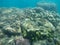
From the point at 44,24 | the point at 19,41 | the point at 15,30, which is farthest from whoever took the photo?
the point at 44,24

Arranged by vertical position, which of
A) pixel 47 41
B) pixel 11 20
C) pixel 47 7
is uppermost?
pixel 47 7

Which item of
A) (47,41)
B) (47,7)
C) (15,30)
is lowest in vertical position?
(47,41)

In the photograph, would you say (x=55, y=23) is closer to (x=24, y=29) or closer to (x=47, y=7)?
(x=24, y=29)

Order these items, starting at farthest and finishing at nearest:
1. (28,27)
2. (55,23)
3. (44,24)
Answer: (55,23) → (44,24) → (28,27)

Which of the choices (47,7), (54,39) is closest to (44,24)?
(54,39)

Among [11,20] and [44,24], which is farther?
[11,20]

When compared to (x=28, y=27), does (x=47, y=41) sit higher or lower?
lower

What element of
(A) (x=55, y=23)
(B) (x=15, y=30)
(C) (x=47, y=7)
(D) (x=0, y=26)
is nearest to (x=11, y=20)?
(D) (x=0, y=26)

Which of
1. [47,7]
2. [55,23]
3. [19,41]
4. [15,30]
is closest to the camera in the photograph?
[19,41]

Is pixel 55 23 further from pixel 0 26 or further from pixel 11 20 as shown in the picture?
pixel 0 26
